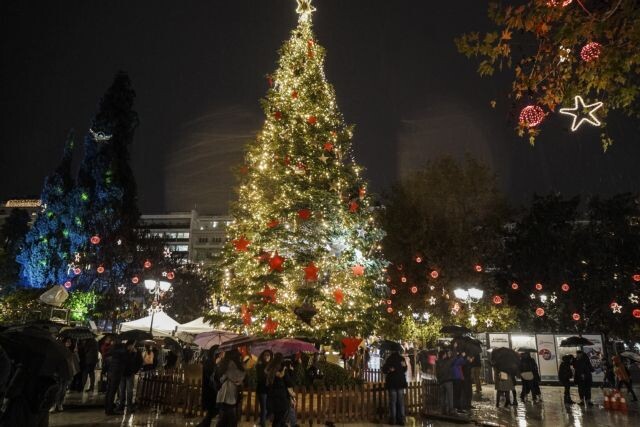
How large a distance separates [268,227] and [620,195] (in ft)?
87.1

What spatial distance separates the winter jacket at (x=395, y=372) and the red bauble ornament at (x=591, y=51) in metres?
7.58

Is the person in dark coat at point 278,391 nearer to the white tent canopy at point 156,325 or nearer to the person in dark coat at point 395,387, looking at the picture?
the person in dark coat at point 395,387

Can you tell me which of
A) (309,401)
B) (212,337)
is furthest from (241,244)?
(309,401)

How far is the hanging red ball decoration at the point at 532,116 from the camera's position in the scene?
6.77 m

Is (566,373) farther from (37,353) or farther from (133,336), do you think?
(37,353)

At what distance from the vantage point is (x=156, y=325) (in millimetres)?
19234

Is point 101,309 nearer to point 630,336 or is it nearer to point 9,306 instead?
point 9,306

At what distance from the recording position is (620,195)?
3072 cm

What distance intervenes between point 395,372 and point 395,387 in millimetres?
338

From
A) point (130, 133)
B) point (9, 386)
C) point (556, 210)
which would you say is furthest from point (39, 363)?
point (130, 133)

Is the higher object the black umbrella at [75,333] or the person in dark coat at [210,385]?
the black umbrella at [75,333]

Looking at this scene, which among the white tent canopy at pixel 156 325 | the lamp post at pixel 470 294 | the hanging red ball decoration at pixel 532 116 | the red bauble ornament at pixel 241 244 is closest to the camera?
the hanging red ball decoration at pixel 532 116

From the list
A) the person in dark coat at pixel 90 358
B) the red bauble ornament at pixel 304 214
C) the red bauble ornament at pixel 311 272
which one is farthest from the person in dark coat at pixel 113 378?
the red bauble ornament at pixel 304 214

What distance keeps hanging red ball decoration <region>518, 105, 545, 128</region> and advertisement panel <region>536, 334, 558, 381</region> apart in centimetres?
1870
